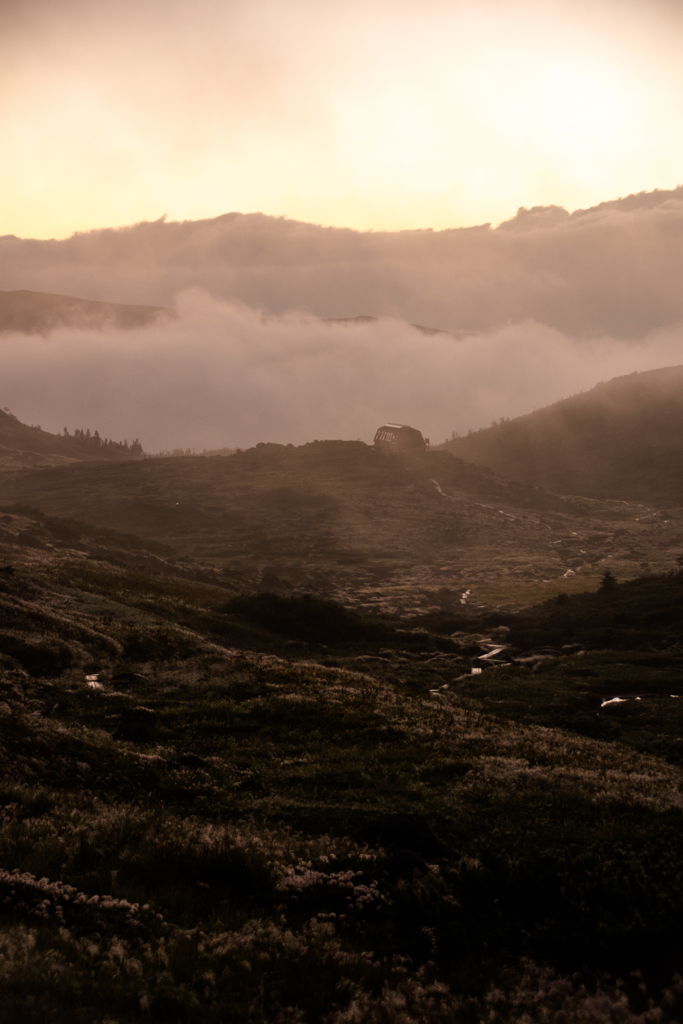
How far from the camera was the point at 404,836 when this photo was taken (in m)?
15.6

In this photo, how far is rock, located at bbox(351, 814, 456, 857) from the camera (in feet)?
50.1

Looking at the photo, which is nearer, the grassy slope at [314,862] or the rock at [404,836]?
the grassy slope at [314,862]

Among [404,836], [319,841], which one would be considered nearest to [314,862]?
[319,841]

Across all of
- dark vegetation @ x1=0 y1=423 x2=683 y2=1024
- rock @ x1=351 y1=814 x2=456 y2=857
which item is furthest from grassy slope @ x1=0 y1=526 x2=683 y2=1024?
rock @ x1=351 y1=814 x2=456 y2=857

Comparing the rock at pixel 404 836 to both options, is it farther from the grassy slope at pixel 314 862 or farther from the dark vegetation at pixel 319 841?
the grassy slope at pixel 314 862

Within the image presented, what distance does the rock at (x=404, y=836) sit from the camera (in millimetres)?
15266

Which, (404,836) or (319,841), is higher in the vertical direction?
(404,836)

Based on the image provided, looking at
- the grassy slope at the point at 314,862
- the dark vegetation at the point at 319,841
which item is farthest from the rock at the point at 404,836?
the grassy slope at the point at 314,862

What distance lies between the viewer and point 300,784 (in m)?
21.5

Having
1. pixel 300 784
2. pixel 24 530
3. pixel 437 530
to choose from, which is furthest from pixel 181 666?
pixel 437 530

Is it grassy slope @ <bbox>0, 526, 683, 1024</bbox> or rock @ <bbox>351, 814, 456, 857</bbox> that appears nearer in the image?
grassy slope @ <bbox>0, 526, 683, 1024</bbox>

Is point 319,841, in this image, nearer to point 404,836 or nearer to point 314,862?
point 314,862

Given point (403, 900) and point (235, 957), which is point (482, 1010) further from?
point (235, 957)

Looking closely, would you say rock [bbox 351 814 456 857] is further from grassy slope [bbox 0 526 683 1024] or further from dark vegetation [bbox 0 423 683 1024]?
grassy slope [bbox 0 526 683 1024]
